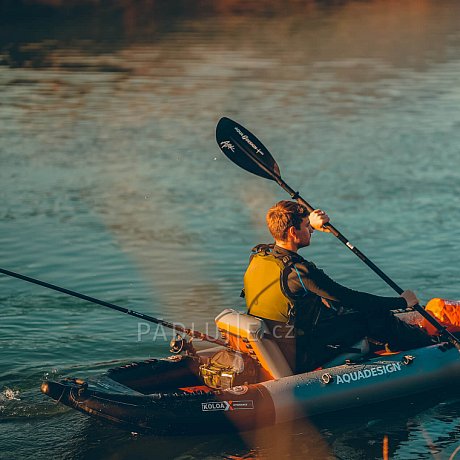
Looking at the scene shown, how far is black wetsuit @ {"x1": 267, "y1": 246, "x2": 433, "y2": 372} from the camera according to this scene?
24.0 feet

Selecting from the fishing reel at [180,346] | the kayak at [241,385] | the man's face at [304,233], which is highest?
the man's face at [304,233]

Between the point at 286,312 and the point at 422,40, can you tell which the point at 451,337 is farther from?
the point at 422,40

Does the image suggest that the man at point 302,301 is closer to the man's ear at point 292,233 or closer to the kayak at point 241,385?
the man's ear at point 292,233

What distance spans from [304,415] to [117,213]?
6267 millimetres

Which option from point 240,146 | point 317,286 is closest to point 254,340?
point 317,286

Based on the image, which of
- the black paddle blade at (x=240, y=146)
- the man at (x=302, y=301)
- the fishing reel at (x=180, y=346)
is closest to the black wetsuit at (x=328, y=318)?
the man at (x=302, y=301)

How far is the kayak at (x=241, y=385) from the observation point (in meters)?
7.20

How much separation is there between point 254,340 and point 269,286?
378 mm

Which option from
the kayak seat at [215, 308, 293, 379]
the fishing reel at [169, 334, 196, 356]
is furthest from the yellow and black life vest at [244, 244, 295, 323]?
the fishing reel at [169, 334, 196, 356]

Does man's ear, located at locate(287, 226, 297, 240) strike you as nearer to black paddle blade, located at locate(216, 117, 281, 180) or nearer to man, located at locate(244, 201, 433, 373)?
man, located at locate(244, 201, 433, 373)

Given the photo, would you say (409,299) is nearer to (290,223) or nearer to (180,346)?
(290,223)

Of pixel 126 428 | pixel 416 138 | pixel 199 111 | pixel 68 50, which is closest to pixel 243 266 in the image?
pixel 126 428

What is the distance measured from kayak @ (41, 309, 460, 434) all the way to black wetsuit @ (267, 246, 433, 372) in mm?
92

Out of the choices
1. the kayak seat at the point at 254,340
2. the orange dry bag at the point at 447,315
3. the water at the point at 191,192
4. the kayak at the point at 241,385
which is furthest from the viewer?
the orange dry bag at the point at 447,315
